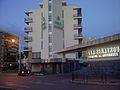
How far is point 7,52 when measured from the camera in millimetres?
133125

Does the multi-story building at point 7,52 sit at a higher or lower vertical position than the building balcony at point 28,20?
lower

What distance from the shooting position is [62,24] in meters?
91.1

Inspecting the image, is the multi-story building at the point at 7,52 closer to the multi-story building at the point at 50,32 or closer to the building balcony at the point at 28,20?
the building balcony at the point at 28,20

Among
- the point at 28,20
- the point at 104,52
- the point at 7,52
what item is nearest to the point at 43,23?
the point at 28,20

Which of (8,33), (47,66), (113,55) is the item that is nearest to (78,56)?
(47,66)

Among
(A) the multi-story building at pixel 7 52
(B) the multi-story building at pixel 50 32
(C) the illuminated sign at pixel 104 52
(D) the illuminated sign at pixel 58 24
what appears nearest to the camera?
(C) the illuminated sign at pixel 104 52

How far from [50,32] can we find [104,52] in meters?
40.0

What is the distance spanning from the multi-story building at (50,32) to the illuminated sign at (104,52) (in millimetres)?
29666

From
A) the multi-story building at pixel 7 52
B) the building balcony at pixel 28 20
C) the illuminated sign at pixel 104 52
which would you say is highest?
the building balcony at pixel 28 20

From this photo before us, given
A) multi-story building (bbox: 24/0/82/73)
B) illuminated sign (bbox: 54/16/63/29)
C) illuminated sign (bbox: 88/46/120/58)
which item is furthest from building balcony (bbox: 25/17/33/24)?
illuminated sign (bbox: 88/46/120/58)

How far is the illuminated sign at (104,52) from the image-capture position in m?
45.7

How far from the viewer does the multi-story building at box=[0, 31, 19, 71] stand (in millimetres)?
126250

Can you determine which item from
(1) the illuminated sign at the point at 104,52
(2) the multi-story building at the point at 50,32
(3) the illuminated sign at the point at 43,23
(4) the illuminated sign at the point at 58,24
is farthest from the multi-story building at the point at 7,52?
(1) the illuminated sign at the point at 104,52

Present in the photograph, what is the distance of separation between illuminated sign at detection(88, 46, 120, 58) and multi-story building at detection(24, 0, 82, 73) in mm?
29666
